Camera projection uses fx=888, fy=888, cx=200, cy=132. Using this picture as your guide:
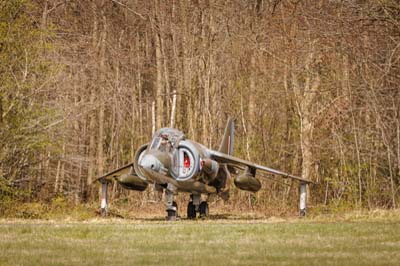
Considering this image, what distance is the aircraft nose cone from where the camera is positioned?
19.1m

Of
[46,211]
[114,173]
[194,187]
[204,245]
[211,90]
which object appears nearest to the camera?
[204,245]

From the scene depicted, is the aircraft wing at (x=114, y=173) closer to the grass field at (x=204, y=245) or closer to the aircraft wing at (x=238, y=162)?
the aircraft wing at (x=238, y=162)

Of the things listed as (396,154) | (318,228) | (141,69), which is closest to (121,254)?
(318,228)

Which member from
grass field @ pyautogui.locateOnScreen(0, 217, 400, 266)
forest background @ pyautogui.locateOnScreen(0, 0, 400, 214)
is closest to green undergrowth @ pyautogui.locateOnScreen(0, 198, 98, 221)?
forest background @ pyautogui.locateOnScreen(0, 0, 400, 214)

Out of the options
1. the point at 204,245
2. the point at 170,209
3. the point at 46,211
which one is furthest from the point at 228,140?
the point at 204,245

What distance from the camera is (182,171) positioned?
2006cm

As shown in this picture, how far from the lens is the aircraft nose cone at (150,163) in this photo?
19.1 m

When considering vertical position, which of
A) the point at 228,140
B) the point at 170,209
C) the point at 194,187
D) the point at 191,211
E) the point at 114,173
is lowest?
the point at 170,209

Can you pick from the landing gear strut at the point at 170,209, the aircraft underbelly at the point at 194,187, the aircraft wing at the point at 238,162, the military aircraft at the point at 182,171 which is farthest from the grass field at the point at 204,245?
the aircraft wing at the point at 238,162

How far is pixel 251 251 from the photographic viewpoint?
36.6 ft

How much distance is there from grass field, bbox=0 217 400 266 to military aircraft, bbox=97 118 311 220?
4.25 m

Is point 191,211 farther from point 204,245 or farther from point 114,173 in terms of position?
point 204,245

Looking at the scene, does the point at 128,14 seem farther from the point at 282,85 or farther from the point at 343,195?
the point at 343,195

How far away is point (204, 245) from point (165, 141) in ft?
25.8
